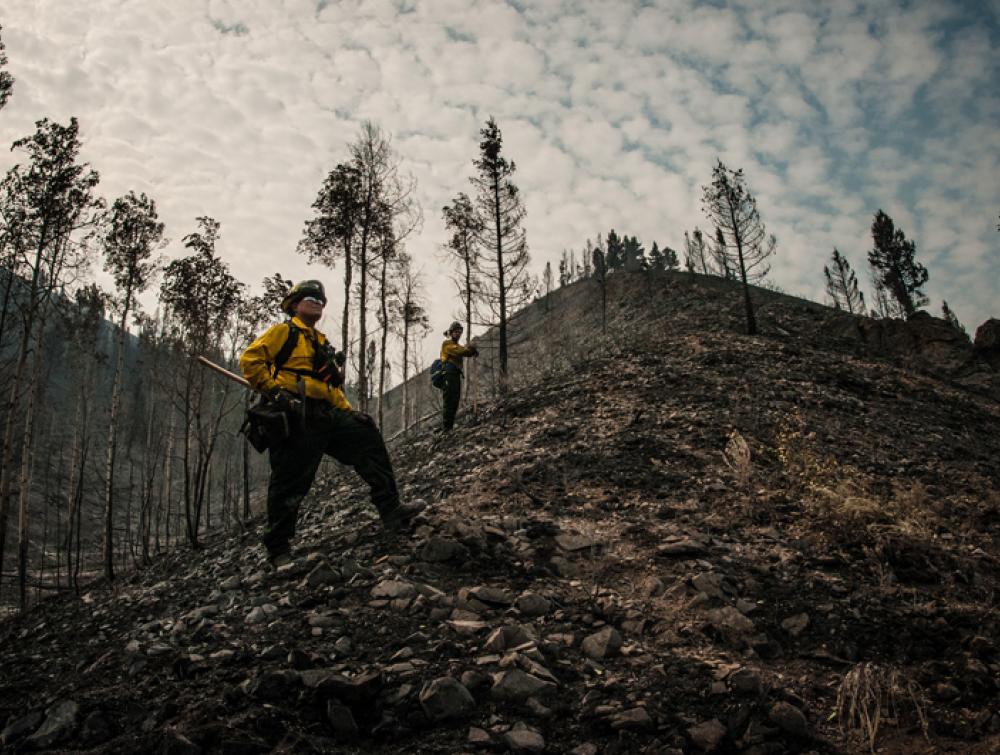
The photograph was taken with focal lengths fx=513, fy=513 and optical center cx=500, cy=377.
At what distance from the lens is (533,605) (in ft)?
12.8

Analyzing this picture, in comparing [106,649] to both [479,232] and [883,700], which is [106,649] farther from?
[479,232]

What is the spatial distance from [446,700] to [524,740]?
470mm

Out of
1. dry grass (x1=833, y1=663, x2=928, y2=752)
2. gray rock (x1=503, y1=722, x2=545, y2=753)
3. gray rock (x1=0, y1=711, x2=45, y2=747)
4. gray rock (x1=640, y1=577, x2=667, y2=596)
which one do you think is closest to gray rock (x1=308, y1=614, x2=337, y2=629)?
gray rock (x1=0, y1=711, x2=45, y2=747)

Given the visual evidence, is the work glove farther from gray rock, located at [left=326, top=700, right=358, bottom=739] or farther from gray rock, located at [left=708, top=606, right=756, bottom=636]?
gray rock, located at [left=708, top=606, right=756, bottom=636]

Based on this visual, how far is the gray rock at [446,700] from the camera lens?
2.63m

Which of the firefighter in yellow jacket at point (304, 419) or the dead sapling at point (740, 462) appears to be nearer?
the firefighter in yellow jacket at point (304, 419)

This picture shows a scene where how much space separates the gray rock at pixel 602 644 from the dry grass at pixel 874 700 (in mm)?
1215

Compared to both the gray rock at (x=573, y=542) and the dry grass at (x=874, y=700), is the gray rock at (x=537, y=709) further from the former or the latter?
the gray rock at (x=573, y=542)

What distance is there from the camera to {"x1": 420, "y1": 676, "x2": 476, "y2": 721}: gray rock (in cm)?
263

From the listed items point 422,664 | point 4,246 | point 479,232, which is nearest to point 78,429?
point 4,246

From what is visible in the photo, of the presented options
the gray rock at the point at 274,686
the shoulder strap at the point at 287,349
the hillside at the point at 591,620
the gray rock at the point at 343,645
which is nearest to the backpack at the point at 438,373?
the hillside at the point at 591,620

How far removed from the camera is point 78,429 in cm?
2322

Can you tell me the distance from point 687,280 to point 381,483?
4179 cm

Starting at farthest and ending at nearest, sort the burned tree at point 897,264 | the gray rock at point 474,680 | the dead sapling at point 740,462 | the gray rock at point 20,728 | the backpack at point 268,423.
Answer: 1. the burned tree at point 897,264
2. the dead sapling at point 740,462
3. the backpack at point 268,423
4. the gray rock at point 474,680
5. the gray rock at point 20,728
